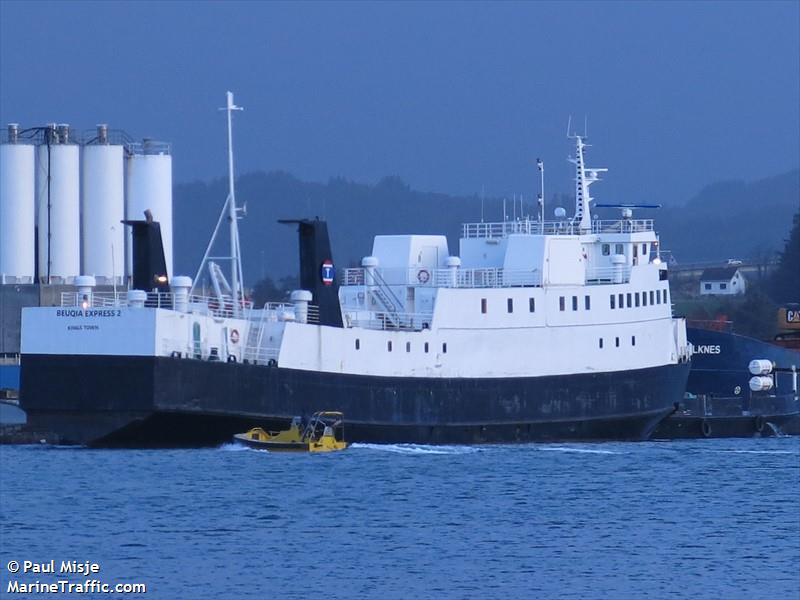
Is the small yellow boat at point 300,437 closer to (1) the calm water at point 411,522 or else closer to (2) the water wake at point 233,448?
(2) the water wake at point 233,448

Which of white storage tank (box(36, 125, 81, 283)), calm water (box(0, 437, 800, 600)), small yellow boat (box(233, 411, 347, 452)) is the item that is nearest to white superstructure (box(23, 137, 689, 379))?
small yellow boat (box(233, 411, 347, 452))

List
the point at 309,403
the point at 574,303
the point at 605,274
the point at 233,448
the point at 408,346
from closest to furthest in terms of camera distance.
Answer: the point at 233,448, the point at 309,403, the point at 408,346, the point at 574,303, the point at 605,274

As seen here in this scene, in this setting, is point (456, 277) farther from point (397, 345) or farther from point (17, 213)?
point (17, 213)

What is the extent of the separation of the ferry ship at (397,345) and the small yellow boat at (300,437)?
40 centimetres

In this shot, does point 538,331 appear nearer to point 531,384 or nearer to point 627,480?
point 531,384

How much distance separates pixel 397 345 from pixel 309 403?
3025mm

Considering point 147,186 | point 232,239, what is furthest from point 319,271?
point 147,186

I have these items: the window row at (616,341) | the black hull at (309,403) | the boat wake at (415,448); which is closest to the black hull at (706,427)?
the black hull at (309,403)

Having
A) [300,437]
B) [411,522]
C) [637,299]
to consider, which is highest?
[637,299]

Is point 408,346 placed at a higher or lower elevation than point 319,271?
lower

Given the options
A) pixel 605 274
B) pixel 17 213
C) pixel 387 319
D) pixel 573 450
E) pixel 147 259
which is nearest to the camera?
pixel 147 259

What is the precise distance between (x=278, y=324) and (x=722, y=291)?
214 ft

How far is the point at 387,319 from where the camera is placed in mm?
47219

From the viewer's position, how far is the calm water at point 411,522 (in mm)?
28922
